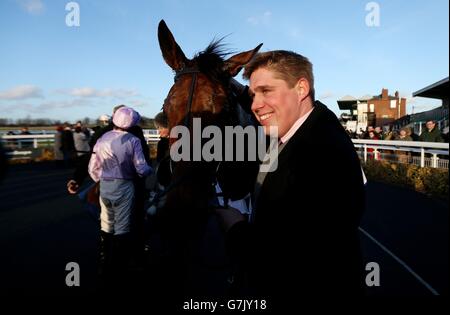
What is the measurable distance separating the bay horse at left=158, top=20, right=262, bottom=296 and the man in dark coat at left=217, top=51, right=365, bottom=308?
2.41 ft

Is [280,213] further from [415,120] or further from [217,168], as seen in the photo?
[415,120]

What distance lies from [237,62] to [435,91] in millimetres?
19609

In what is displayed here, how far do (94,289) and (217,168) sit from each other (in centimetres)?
234

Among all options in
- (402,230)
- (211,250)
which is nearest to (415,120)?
(402,230)

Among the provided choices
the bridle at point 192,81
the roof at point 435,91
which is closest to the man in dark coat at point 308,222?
the bridle at point 192,81

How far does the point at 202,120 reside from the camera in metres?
2.30

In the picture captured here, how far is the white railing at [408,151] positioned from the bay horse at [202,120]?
6.94 meters

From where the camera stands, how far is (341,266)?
1.26m

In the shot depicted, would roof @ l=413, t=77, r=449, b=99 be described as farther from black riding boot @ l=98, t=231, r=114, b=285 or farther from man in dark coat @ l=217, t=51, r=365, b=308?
man in dark coat @ l=217, t=51, r=365, b=308

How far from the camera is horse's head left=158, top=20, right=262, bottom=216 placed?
216 cm

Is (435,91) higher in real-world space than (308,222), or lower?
higher

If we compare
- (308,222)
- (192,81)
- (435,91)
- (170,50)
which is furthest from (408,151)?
(308,222)

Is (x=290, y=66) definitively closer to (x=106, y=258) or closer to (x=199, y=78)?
(x=199, y=78)

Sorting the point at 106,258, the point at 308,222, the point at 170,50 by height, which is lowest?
the point at 106,258
